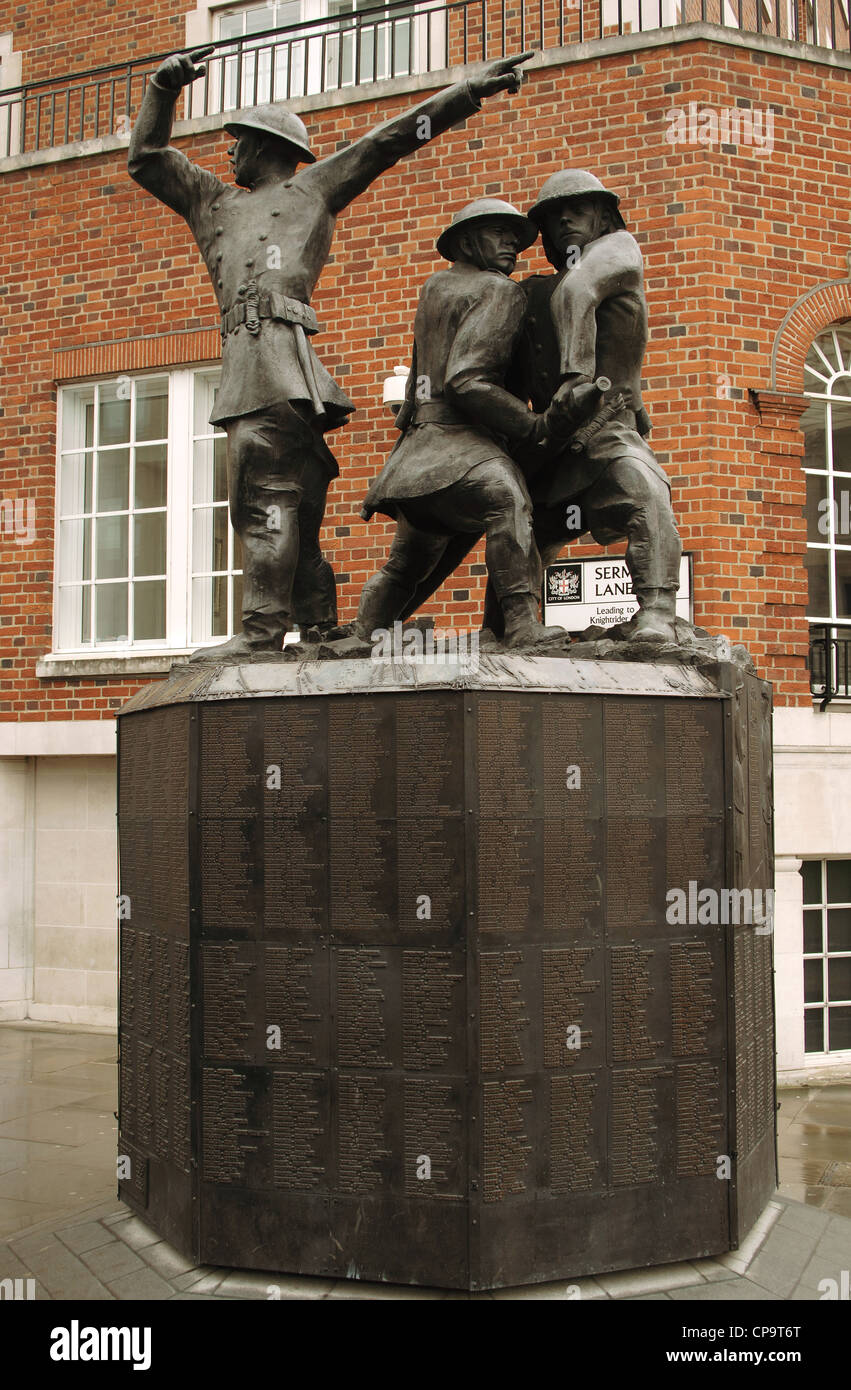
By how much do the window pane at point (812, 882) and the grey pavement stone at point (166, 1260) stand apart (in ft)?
19.0

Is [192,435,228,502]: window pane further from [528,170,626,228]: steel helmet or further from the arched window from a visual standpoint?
[528,170,626,228]: steel helmet

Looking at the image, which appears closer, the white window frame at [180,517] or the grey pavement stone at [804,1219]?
the grey pavement stone at [804,1219]

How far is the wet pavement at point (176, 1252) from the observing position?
450 cm

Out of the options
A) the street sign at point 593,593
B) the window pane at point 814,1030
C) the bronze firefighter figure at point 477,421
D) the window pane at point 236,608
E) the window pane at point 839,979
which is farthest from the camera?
the window pane at point 236,608

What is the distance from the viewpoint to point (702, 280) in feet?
29.2

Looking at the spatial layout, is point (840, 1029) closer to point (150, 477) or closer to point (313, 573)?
point (313, 573)

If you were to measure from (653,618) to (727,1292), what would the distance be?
94.4 inches

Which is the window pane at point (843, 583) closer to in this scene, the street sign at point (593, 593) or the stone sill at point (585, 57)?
the street sign at point (593, 593)

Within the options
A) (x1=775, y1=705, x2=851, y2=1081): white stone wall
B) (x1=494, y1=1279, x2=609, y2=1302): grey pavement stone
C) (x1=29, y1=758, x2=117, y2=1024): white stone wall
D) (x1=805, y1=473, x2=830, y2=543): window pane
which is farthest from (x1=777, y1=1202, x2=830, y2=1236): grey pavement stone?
(x1=29, y1=758, x2=117, y2=1024): white stone wall

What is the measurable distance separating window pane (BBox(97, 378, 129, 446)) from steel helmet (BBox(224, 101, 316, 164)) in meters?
5.63

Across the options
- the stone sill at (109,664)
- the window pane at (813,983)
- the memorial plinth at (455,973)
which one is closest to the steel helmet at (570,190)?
the memorial plinth at (455,973)

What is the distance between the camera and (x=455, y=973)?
4434 millimetres

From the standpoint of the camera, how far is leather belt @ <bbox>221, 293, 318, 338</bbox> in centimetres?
517

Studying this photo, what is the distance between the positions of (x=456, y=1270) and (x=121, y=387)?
8.13 meters
